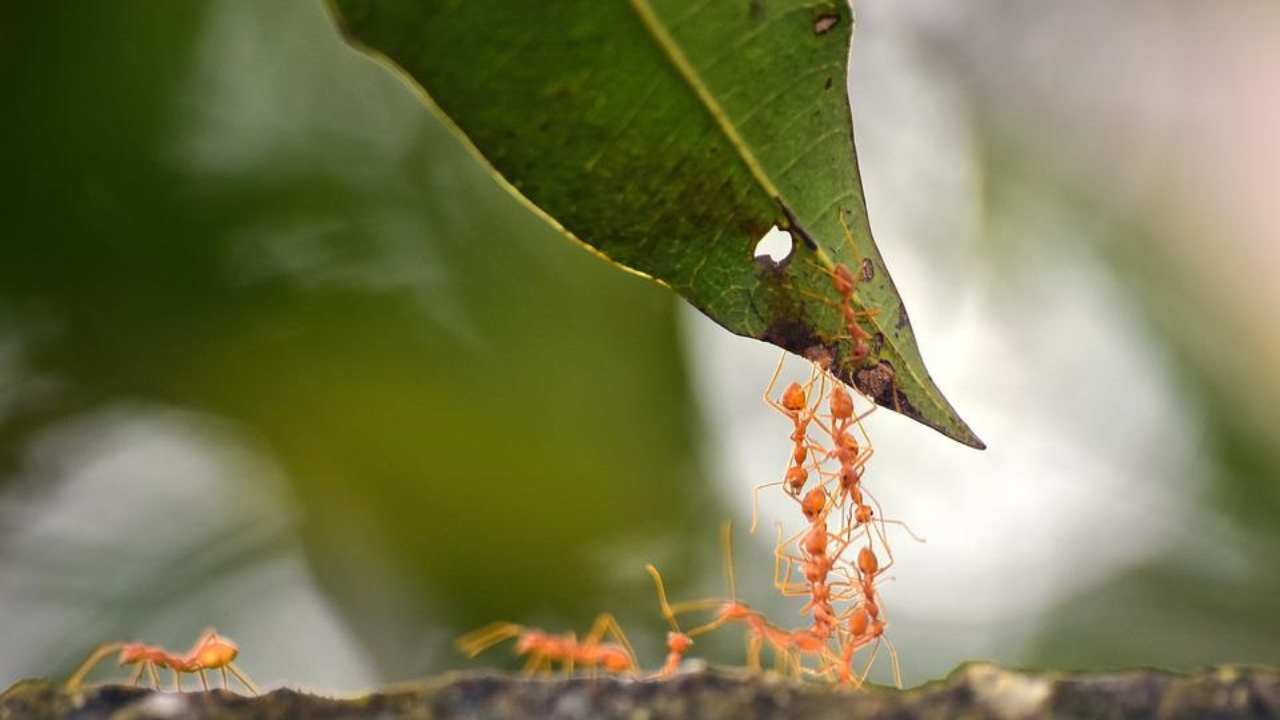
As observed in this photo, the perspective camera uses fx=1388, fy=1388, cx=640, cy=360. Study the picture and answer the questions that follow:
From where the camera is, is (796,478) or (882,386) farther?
(796,478)

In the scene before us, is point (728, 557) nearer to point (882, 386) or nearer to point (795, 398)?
point (795, 398)

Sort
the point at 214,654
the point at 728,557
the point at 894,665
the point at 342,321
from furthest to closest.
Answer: the point at 342,321 → the point at 728,557 → the point at 214,654 → the point at 894,665

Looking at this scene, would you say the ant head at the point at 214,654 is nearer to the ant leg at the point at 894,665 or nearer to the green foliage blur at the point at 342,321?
the ant leg at the point at 894,665

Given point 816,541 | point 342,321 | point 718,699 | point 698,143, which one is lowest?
point 718,699

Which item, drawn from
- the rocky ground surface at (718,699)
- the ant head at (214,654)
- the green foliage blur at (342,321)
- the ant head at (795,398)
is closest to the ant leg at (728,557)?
the green foliage blur at (342,321)

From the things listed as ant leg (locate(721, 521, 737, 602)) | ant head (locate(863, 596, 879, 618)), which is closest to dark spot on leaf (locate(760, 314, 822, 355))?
ant head (locate(863, 596, 879, 618))

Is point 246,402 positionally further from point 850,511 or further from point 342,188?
point 850,511

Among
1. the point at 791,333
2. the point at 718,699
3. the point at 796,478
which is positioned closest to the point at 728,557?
the point at 796,478
